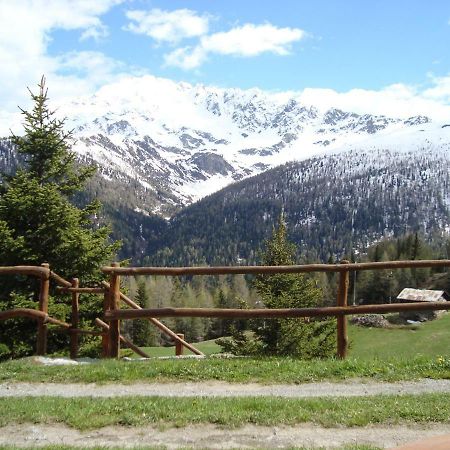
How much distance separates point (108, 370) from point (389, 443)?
19.8 feet

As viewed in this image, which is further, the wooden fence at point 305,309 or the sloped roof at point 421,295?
the sloped roof at point 421,295

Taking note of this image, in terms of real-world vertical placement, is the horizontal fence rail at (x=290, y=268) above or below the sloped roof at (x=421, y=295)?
above

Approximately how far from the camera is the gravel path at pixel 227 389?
9.66 metres

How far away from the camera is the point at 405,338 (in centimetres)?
5991

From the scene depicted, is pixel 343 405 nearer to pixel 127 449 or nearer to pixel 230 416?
pixel 230 416

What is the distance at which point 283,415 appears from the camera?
8.11 meters

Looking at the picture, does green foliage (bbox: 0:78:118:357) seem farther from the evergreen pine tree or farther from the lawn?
the lawn

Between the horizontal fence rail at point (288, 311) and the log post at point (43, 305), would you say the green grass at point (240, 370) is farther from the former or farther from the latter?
the log post at point (43, 305)

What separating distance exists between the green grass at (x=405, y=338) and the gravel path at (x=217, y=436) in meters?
44.2

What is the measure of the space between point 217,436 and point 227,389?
260 centimetres

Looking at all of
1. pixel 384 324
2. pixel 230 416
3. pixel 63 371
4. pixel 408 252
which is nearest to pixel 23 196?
pixel 63 371

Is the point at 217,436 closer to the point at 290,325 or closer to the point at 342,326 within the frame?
the point at 342,326

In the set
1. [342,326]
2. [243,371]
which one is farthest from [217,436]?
[342,326]

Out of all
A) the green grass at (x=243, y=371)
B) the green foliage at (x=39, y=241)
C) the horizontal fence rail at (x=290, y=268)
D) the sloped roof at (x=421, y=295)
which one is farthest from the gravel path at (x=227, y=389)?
the sloped roof at (x=421, y=295)
